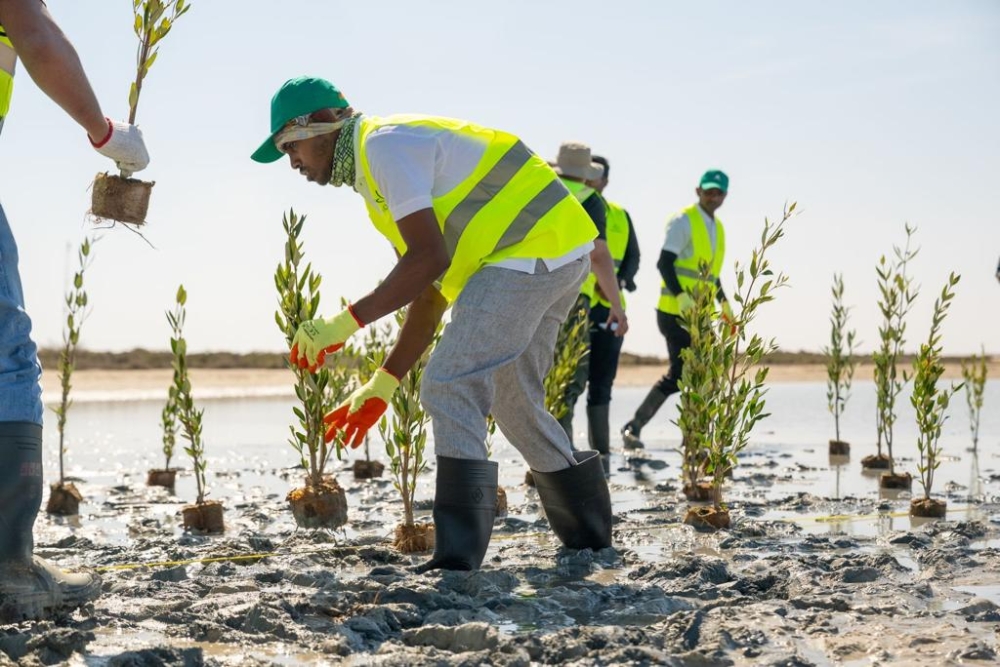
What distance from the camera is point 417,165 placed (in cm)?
424

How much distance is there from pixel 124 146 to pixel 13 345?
821 millimetres

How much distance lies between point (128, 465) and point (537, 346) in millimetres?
5971

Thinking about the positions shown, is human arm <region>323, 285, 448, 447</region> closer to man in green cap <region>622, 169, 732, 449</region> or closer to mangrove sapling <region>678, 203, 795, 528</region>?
mangrove sapling <region>678, 203, 795, 528</region>

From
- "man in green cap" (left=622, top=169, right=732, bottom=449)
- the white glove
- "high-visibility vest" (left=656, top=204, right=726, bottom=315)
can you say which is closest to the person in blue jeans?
the white glove

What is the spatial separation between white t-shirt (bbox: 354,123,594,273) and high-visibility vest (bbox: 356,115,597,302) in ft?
0.07

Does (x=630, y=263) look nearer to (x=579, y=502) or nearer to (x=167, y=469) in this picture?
(x=167, y=469)

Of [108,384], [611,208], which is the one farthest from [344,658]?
[108,384]

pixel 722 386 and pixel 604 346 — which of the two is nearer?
pixel 722 386

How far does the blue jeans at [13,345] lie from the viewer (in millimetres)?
3596

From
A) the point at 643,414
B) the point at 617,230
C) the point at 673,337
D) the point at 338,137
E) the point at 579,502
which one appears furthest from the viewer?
the point at 643,414

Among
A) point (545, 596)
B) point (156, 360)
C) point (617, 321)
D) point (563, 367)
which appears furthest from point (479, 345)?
point (156, 360)

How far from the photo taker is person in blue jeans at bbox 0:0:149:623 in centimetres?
361

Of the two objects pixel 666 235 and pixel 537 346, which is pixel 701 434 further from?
pixel 666 235

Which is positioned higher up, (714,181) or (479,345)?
(714,181)
